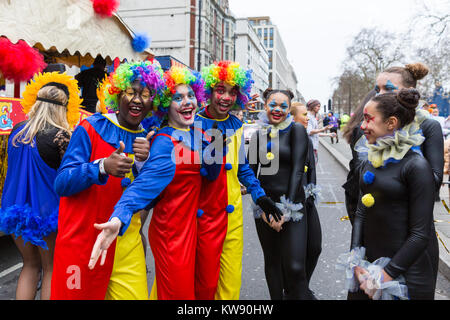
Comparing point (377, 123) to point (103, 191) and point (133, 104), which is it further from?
point (103, 191)

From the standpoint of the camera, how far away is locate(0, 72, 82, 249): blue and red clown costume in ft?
9.15

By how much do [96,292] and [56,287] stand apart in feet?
0.78

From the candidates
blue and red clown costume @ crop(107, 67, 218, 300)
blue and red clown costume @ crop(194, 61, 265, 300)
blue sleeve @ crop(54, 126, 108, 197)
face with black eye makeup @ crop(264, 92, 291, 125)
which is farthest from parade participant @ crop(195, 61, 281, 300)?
blue sleeve @ crop(54, 126, 108, 197)

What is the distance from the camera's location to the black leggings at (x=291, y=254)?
9.59 ft

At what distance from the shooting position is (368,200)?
206 cm

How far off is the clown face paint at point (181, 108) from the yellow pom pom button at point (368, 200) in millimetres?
1259

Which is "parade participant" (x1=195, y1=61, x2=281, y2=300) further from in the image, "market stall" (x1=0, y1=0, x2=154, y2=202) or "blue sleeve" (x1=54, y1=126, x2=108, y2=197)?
"market stall" (x1=0, y1=0, x2=154, y2=202)

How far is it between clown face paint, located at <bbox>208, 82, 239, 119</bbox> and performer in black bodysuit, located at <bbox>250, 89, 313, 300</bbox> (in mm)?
435

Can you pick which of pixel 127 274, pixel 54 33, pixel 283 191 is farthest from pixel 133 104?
pixel 54 33

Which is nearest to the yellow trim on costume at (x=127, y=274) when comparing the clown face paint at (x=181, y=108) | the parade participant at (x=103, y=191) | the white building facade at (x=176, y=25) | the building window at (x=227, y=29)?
the parade participant at (x=103, y=191)

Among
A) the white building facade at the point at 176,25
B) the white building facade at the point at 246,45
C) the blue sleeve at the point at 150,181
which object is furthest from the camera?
the white building facade at the point at 246,45

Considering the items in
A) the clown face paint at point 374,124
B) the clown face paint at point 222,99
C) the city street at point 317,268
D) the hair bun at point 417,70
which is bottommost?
the city street at point 317,268

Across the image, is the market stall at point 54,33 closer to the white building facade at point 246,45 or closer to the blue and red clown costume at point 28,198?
the blue and red clown costume at point 28,198

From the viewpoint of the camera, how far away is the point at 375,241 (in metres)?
2.08
